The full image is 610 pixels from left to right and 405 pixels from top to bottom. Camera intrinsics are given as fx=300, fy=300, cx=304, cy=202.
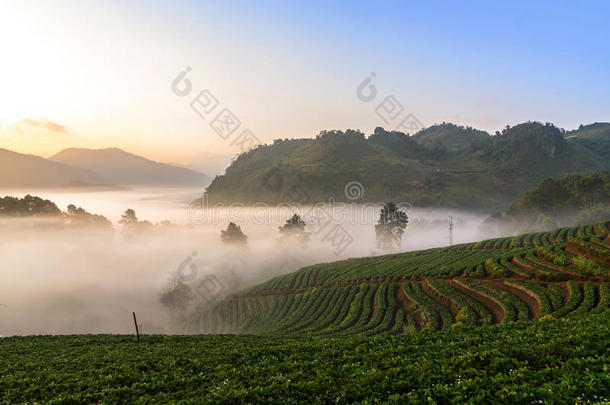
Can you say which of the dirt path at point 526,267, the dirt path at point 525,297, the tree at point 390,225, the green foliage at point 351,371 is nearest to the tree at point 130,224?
the tree at point 390,225

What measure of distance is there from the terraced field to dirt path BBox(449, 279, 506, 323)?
12 cm

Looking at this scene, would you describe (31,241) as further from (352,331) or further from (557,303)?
(557,303)

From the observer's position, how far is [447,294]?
147 feet

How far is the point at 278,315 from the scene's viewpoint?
6412cm

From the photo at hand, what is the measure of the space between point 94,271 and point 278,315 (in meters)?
95.1

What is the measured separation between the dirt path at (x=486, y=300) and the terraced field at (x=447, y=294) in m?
0.12

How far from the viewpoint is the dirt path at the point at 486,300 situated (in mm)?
36775

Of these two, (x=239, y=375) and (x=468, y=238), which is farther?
(x=468, y=238)

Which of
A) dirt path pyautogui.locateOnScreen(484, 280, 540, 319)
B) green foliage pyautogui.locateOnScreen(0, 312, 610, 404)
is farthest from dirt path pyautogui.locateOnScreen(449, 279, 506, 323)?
green foliage pyautogui.locateOnScreen(0, 312, 610, 404)

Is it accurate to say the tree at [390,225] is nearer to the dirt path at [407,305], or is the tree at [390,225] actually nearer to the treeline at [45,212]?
the dirt path at [407,305]

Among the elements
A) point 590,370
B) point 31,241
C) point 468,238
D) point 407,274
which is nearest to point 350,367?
point 590,370

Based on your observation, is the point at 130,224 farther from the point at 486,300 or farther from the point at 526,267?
the point at 526,267

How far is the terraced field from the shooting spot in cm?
3631

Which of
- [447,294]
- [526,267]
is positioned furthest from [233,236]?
[526,267]
